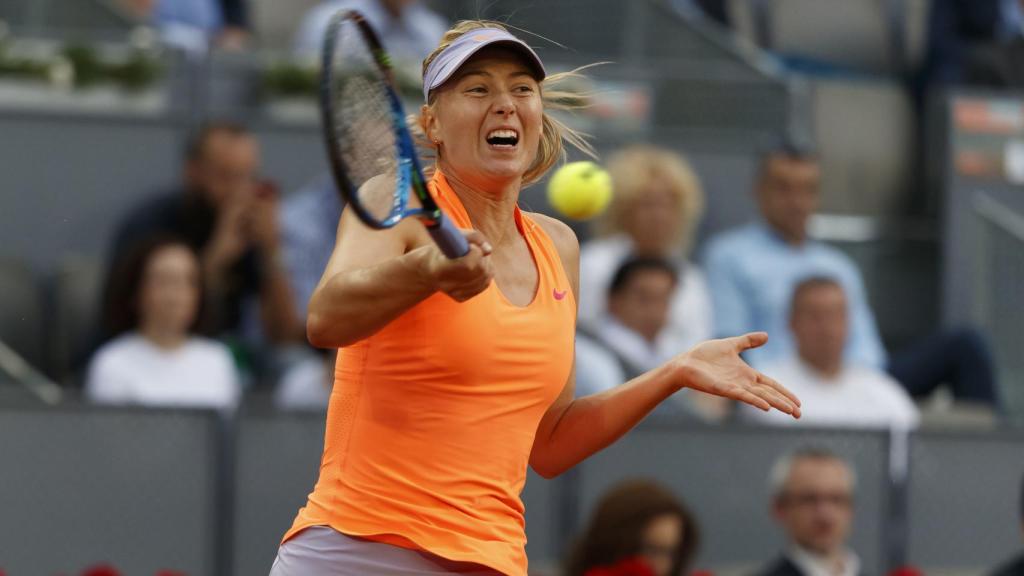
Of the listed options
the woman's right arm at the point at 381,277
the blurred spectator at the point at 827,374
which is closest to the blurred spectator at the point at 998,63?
the blurred spectator at the point at 827,374

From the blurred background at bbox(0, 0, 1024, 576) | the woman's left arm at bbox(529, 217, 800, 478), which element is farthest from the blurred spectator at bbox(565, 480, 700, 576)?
the woman's left arm at bbox(529, 217, 800, 478)

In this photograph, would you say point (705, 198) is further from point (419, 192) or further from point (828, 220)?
point (419, 192)

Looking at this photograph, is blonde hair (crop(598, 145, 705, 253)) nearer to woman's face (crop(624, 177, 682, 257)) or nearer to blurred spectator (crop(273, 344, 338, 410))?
woman's face (crop(624, 177, 682, 257))

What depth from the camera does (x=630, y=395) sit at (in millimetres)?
3475

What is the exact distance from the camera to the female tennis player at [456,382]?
3168 mm

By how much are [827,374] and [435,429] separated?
444cm

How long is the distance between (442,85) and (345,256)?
0.40 m

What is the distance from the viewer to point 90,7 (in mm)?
9531

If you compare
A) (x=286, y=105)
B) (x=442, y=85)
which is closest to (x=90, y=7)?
(x=286, y=105)

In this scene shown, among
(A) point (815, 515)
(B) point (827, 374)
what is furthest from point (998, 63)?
(A) point (815, 515)

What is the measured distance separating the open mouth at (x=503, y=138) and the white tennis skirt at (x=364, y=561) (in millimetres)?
759

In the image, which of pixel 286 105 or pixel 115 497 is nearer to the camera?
pixel 115 497

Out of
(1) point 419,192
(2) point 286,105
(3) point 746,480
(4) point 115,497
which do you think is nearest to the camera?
(1) point 419,192

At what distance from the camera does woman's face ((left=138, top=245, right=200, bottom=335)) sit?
690cm
